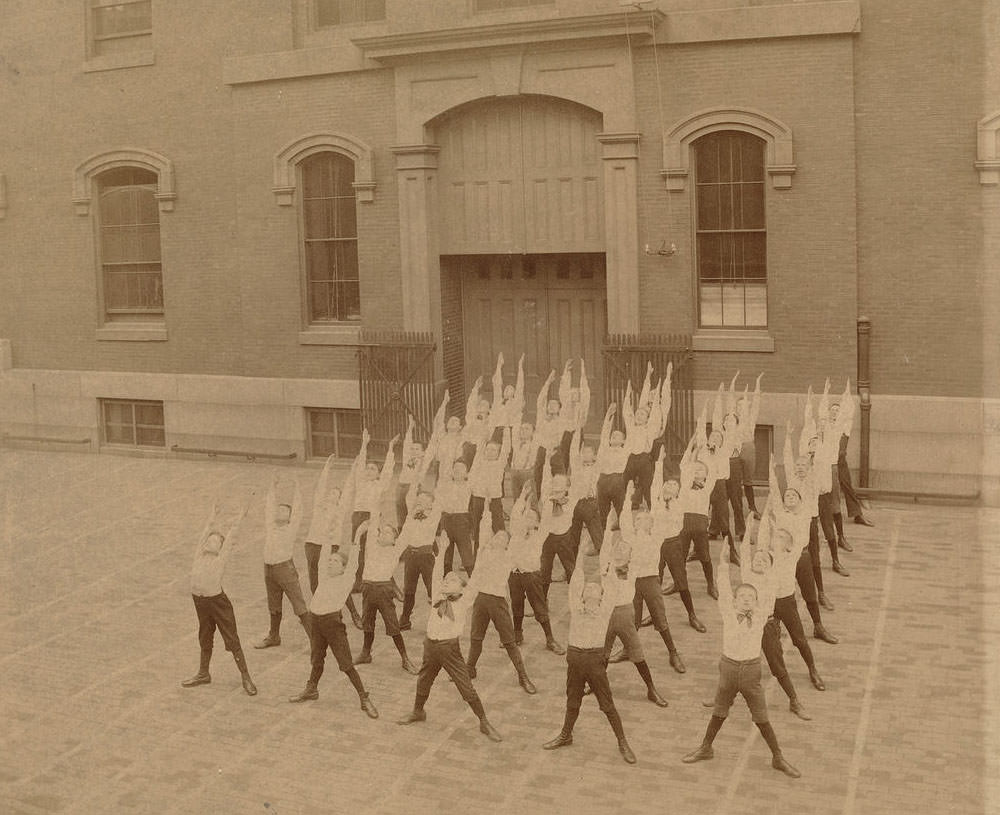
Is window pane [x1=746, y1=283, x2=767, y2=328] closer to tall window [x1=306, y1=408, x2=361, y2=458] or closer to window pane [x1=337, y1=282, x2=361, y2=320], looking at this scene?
window pane [x1=337, y1=282, x2=361, y2=320]

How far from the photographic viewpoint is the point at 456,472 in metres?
14.2

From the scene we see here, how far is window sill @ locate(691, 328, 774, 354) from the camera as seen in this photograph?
1886 cm

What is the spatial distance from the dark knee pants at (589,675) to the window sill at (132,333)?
49.2 ft

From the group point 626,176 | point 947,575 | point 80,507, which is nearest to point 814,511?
point 947,575

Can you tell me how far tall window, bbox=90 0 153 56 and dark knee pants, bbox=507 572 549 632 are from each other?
14611mm

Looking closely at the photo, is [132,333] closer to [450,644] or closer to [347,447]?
[347,447]

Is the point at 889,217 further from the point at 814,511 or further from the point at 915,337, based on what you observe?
the point at 814,511

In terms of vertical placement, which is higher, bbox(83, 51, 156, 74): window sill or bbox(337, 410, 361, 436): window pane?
bbox(83, 51, 156, 74): window sill

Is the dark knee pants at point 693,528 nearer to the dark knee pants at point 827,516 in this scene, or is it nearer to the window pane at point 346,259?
the dark knee pants at point 827,516

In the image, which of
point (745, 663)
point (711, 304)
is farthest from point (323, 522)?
point (711, 304)

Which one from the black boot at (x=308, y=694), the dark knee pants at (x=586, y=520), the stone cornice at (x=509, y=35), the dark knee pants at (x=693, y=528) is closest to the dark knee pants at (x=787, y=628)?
the dark knee pants at (x=693, y=528)

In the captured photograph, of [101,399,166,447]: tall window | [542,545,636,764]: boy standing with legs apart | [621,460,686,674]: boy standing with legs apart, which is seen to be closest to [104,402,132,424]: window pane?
[101,399,166,447]: tall window

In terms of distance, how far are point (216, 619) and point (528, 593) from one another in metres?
2.99

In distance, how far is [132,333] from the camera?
23750mm
